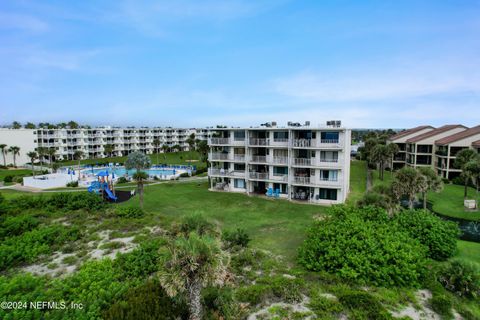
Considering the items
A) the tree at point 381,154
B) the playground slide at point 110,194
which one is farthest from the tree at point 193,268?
the tree at point 381,154

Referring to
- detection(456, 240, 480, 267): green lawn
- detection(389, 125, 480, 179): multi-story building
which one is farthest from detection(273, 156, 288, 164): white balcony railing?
detection(389, 125, 480, 179): multi-story building

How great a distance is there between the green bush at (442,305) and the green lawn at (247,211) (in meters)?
7.64

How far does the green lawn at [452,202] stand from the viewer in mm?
29203

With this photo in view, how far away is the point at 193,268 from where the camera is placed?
977cm

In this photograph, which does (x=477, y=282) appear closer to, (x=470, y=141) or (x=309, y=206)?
(x=309, y=206)

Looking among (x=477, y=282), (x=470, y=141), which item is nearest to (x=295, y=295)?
(x=477, y=282)

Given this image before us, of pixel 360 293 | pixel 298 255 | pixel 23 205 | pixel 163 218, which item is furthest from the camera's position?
pixel 23 205

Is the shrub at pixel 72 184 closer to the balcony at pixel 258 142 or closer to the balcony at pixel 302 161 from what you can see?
the balcony at pixel 258 142

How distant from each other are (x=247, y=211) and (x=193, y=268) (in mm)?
20542

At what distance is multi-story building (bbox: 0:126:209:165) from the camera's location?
7331 centimetres

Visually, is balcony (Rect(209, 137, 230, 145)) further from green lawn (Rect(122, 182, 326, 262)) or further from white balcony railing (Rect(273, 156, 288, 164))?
white balcony railing (Rect(273, 156, 288, 164))

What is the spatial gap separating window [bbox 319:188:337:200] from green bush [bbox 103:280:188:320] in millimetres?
25555

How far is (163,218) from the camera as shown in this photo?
2498 centimetres

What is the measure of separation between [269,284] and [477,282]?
35.1 ft
